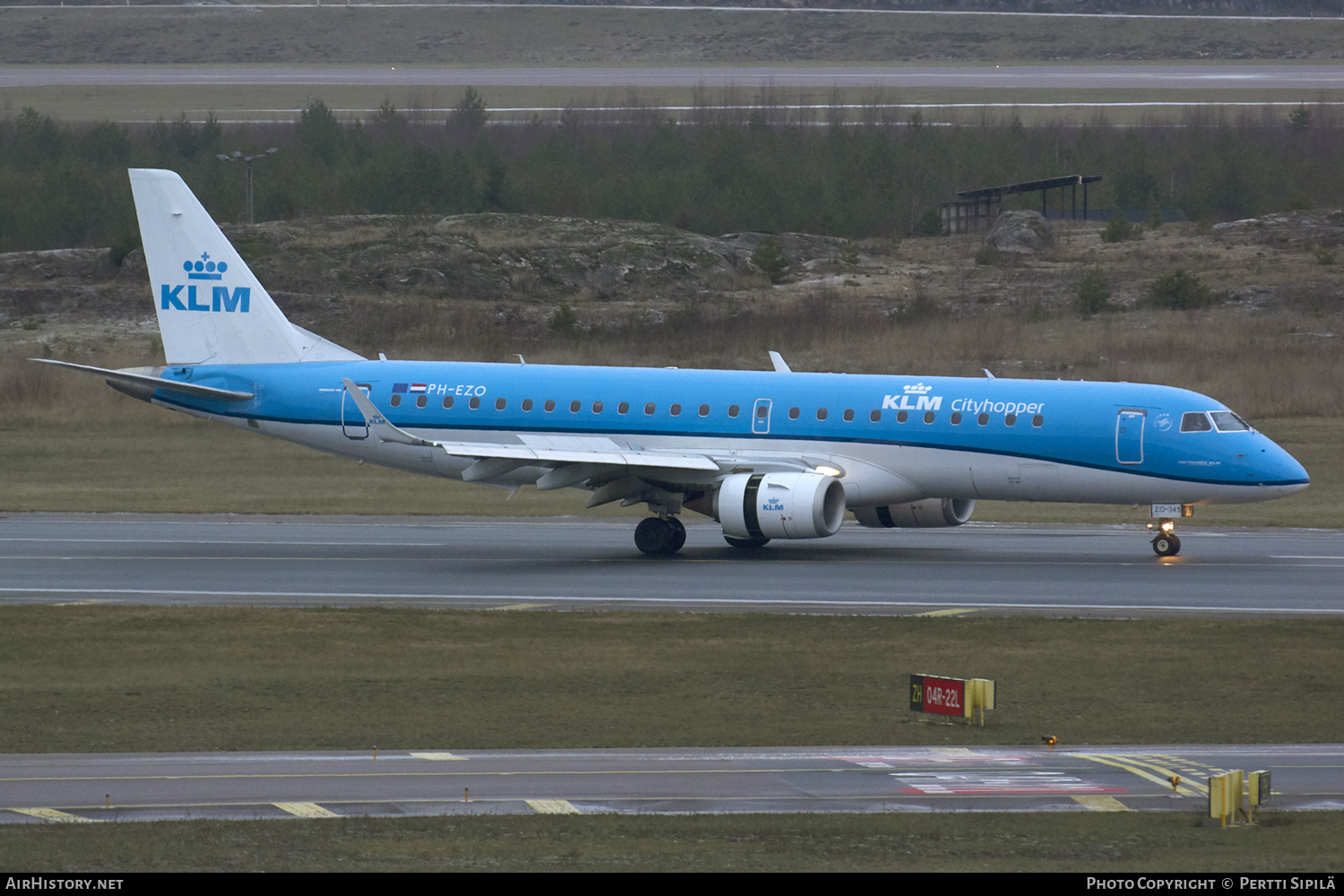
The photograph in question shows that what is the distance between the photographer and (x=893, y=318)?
90.9 metres

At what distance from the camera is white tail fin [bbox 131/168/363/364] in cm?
4378

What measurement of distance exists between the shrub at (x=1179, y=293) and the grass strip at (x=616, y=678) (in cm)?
6450

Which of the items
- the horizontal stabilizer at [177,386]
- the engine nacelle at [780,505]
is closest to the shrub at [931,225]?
the horizontal stabilizer at [177,386]

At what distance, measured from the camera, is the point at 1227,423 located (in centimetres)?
3722

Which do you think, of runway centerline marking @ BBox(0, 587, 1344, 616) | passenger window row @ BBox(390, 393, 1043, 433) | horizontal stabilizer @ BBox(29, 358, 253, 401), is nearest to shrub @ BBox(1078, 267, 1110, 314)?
passenger window row @ BBox(390, 393, 1043, 433)

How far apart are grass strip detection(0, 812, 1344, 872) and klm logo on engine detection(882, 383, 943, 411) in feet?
74.3

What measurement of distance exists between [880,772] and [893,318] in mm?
73887

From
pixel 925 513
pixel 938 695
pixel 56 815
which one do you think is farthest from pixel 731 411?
pixel 56 815

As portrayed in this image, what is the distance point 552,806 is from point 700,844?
212cm

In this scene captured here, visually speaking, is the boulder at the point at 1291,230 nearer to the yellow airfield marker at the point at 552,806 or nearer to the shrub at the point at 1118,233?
the shrub at the point at 1118,233

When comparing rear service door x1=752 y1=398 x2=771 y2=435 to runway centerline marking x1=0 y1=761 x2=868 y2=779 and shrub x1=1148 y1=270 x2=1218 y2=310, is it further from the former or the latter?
shrub x1=1148 y1=270 x2=1218 y2=310

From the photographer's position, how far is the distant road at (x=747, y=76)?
501 feet
